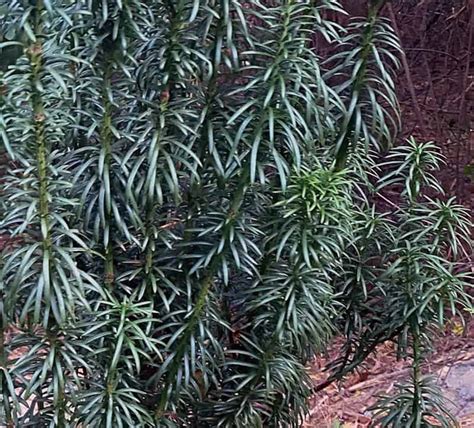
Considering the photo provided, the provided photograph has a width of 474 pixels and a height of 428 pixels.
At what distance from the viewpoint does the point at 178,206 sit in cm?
231

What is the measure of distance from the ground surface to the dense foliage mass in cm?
109

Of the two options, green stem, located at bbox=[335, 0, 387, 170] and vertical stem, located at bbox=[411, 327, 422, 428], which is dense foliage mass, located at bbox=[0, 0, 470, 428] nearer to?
green stem, located at bbox=[335, 0, 387, 170]

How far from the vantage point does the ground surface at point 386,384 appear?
3733 mm

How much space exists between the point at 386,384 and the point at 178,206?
228cm

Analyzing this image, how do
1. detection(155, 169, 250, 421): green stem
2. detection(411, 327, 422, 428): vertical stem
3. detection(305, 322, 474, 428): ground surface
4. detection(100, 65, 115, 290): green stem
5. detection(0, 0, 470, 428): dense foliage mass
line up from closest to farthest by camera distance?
detection(0, 0, 470, 428): dense foliage mass, detection(100, 65, 115, 290): green stem, detection(155, 169, 250, 421): green stem, detection(411, 327, 422, 428): vertical stem, detection(305, 322, 474, 428): ground surface

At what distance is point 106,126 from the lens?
213 cm

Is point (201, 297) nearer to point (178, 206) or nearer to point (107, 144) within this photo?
point (178, 206)

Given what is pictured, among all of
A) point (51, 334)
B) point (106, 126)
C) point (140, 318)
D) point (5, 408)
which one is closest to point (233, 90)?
point (106, 126)

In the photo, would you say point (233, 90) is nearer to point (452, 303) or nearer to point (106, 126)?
point (106, 126)

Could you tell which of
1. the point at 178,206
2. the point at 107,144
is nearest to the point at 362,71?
the point at 178,206

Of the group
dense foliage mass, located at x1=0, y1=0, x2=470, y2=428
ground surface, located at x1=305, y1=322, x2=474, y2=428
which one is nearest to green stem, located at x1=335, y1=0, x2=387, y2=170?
dense foliage mass, located at x1=0, y1=0, x2=470, y2=428

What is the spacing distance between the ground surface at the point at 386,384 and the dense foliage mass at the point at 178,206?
3.57ft

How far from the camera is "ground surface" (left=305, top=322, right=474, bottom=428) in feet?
12.2

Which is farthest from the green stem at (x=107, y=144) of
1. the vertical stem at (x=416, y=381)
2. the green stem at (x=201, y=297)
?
the vertical stem at (x=416, y=381)
